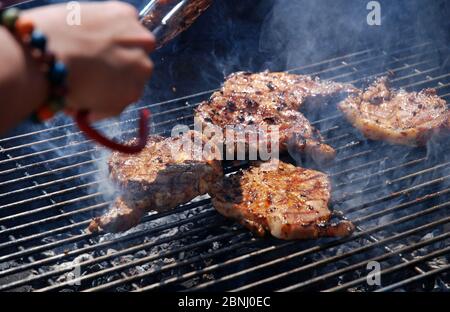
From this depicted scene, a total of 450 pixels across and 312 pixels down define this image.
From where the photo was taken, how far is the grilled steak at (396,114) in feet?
14.9

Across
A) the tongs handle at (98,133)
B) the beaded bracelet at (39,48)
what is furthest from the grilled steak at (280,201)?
the beaded bracelet at (39,48)

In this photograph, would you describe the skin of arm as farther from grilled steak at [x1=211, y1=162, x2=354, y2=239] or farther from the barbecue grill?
grilled steak at [x1=211, y1=162, x2=354, y2=239]

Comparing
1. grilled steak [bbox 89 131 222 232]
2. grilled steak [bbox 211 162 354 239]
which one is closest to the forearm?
grilled steak [bbox 89 131 222 232]

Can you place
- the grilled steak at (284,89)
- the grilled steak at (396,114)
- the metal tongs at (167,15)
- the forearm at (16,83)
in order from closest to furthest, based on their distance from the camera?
1. the forearm at (16,83)
2. the metal tongs at (167,15)
3. the grilled steak at (396,114)
4. the grilled steak at (284,89)

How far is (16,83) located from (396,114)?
3353 millimetres

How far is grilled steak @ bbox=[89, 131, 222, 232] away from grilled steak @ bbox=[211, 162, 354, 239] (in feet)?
0.50

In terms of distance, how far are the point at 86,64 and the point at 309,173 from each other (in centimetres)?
227

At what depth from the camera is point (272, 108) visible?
4.74 metres

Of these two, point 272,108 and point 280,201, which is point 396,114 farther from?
point 280,201

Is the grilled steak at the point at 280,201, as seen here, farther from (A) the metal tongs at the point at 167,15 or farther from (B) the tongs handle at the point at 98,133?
(B) the tongs handle at the point at 98,133

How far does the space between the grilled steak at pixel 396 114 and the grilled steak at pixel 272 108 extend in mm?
245

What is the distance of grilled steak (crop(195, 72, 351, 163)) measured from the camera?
14.6 ft
